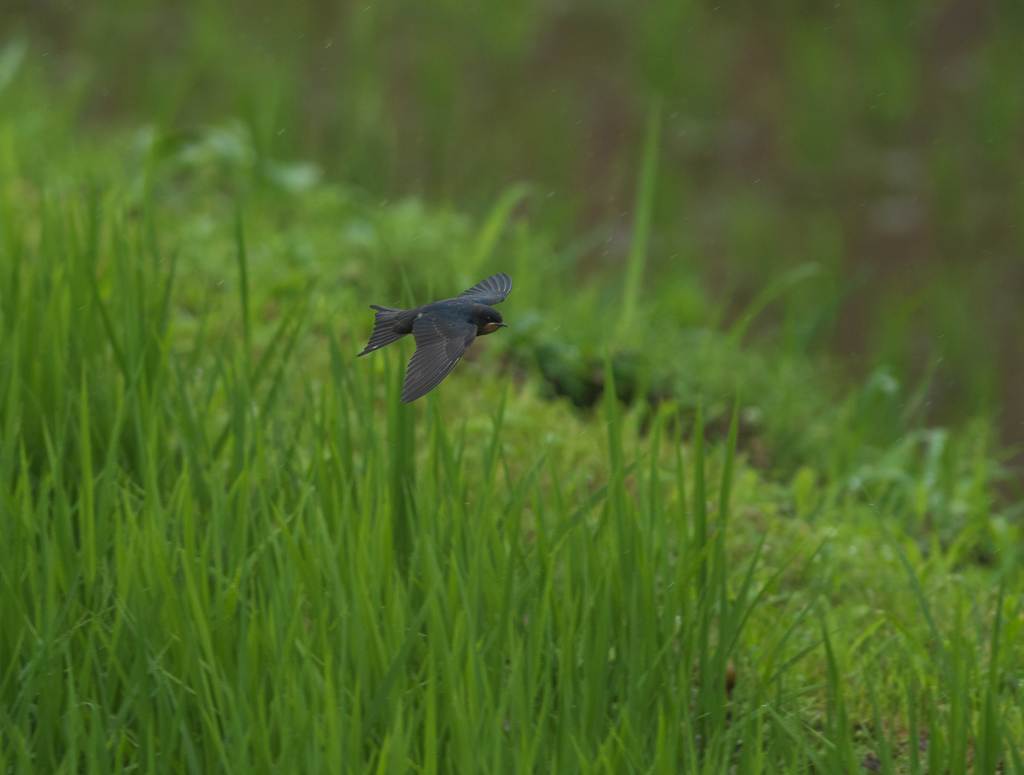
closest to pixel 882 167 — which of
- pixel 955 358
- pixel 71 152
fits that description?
pixel 955 358

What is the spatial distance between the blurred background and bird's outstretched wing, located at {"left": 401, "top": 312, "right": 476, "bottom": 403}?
324cm

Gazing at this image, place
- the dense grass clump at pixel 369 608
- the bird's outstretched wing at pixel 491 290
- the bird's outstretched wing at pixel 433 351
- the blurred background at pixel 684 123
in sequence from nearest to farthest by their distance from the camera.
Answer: the bird's outstretched wing at pixel 433 351
the dense grass clump at pixel 369 608
the bird's outstretched wing at pixel 491 290
the blurred background at pixel 684 123

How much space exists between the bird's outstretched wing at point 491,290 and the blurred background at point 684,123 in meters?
2.94

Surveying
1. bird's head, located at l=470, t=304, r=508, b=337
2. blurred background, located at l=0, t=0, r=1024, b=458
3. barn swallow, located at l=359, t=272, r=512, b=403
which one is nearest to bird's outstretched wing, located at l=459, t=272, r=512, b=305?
barn swallow, located at l=359, t=272, r=512, b=403

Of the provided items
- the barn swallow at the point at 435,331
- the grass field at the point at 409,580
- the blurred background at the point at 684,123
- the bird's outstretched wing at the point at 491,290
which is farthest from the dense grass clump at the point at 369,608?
the blurred background at the point at 684,123

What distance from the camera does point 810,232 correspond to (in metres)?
5.54

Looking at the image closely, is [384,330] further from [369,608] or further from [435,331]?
[369,608]

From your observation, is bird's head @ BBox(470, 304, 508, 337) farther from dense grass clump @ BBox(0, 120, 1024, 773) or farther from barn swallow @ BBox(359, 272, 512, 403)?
dense grass clump @ BBox(0, 120, 1024, 773)

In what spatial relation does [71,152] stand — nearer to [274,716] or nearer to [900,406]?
[900,406]

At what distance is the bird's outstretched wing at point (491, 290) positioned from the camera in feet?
5.75

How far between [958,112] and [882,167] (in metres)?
0.49

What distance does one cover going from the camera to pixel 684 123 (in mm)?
6094

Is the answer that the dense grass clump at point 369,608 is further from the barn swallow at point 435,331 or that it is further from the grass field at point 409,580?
the barn swallow at point 435,331

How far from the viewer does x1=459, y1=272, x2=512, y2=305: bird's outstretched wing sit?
175cm
